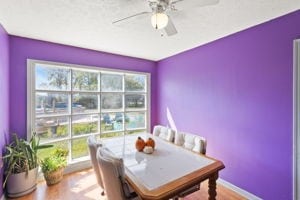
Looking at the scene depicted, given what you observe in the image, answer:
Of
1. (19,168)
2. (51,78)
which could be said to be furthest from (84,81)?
(19,168)

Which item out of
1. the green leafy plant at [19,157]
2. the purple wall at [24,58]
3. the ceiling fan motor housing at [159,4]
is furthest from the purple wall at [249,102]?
the green leafy plant at [19,157]

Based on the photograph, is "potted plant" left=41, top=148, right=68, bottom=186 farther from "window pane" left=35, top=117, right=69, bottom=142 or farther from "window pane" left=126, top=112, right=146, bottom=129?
"window pane" left=126, top=112, right=146, bottom=129

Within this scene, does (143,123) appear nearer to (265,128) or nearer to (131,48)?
(131,48)

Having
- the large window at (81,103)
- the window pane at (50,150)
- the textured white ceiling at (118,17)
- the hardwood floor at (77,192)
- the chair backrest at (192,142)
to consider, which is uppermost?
the textured white ceiling at (118,17)

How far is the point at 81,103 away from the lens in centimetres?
317

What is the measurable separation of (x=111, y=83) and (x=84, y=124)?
1.03 meters

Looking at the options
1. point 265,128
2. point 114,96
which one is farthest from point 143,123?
point 265,128

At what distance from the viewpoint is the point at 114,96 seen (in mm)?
3607

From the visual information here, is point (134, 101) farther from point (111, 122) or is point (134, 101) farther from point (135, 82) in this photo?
point (111, 122)

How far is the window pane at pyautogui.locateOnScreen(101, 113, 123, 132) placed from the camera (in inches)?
136

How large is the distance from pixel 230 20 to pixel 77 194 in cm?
315

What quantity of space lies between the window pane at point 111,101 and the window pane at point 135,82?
308 millimetres

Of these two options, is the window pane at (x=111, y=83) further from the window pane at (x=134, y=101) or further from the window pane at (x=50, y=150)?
the window pane at (x=50, y=150)

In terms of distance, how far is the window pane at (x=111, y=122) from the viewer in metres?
3.46
